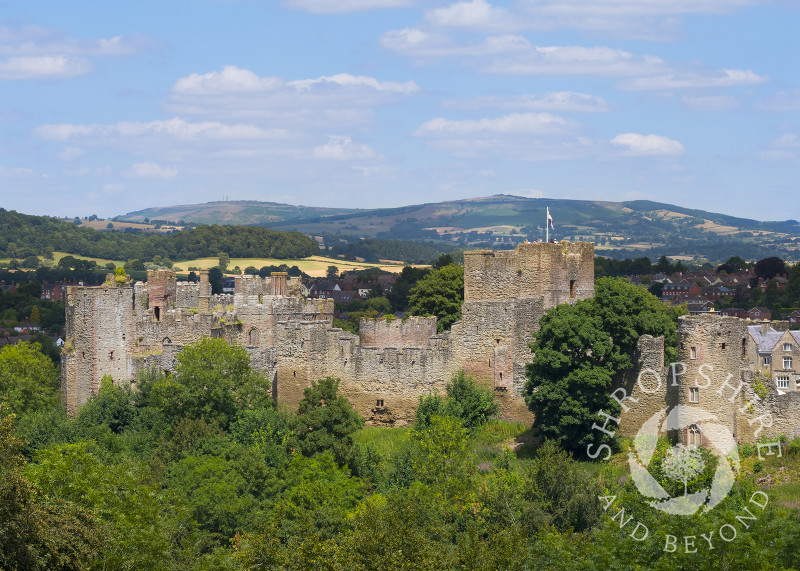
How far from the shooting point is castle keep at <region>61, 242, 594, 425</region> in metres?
47.7

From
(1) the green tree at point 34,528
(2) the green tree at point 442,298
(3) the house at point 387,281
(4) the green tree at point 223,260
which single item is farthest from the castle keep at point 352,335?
(4) the green tree at point 223,260

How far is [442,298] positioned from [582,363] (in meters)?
20.6

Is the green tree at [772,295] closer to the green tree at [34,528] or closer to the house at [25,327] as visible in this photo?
the house at [25,327]

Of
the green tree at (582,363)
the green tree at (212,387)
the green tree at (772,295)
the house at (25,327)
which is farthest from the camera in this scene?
the house at (25,327)

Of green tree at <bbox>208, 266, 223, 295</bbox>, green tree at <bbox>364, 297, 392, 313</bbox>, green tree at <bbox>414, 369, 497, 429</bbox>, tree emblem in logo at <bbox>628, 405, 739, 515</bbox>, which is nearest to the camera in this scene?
tree emblem in logo at <bbox>628, 405, 739, 515</bbox>

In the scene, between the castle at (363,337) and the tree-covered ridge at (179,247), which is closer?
the castle at (363,337)

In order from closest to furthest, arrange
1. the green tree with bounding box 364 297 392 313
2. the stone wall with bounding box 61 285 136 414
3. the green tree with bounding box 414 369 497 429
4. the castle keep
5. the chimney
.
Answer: the green tree with bounding box 414 369 497 429 → the castle keep → the stone wall with bounding box 61 285 136 414 → the chimney → the green tree with bounding box 364 297 392 313

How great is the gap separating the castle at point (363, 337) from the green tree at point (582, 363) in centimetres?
89

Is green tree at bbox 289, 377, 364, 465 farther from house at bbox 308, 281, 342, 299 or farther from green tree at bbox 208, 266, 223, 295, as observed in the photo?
house at bbox 308, 281, 342, 299

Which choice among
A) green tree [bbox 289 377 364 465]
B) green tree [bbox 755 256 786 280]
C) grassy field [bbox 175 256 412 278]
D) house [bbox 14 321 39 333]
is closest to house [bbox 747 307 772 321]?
green tree [bbox 755 256 786 280]

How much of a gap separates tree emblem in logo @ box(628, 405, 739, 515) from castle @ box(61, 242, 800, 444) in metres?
1.84

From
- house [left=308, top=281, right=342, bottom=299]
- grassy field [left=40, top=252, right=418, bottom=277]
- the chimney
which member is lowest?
house [left=308, top=281, right=342, bottom=299]

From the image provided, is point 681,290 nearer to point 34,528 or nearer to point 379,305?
point 379,305

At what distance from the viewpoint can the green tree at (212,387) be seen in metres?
48.4
